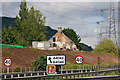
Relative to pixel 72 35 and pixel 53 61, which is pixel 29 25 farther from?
pixel 53 61

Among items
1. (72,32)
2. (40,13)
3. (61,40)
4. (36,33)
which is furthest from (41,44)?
(72,32)

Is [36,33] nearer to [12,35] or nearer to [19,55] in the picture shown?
[12,35]

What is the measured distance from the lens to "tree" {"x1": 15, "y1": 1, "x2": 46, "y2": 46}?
357ft

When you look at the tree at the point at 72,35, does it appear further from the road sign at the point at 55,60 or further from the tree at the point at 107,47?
the road sign at the point at 55,60

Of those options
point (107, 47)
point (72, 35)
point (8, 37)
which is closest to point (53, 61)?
point (8, 37)

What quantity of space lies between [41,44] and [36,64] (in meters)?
54.0

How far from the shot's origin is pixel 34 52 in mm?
84938

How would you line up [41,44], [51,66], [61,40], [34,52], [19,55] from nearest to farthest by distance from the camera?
[51,66]
[19,55]
[34,52]
[41,44]
[61,40]

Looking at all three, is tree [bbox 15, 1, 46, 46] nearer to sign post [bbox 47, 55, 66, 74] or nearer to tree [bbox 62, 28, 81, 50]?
tree [bbox 62, 28, 81, 50]

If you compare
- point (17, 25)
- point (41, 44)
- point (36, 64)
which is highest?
point (17, 25)

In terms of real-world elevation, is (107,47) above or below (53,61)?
above

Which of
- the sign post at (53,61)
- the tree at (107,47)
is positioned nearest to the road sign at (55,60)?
the sign post at (53,61)

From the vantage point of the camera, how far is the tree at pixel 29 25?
10875 centimetres

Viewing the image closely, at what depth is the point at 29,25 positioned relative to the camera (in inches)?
4377
